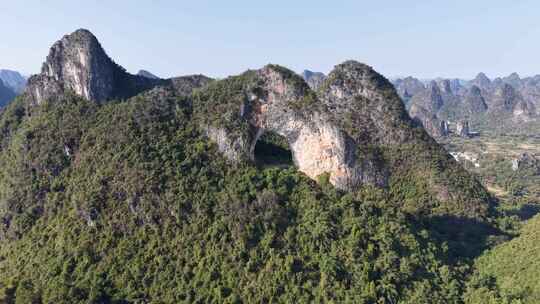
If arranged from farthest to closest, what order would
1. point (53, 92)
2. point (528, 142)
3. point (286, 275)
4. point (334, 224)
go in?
point (528, 142) < point (53, 92) < point (334, 224) < point (286, 275)

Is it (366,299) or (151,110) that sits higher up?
(151,110)

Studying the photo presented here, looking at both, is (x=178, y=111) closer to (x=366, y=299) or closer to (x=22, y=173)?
(x=22, y=173)

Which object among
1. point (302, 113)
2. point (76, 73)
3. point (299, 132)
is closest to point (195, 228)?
point (299, 132)

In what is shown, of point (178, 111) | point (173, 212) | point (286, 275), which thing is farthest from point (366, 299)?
point (178, 111)

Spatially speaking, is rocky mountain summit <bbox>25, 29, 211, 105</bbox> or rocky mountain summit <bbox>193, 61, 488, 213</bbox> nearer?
rocky mountain summit <bbox>193, 61, 488, 213</bbox>

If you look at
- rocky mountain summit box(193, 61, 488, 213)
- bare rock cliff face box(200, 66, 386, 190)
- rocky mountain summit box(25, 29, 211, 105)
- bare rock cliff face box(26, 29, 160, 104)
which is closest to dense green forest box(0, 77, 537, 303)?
bare rock cliff face box(200, 66, 386, 190)

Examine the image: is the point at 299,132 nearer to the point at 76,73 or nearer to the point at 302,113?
the point at 302,113

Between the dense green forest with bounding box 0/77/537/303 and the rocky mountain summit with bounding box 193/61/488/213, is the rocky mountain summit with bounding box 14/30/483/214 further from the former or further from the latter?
the dense green forest with bounding box 0/77/537/303
